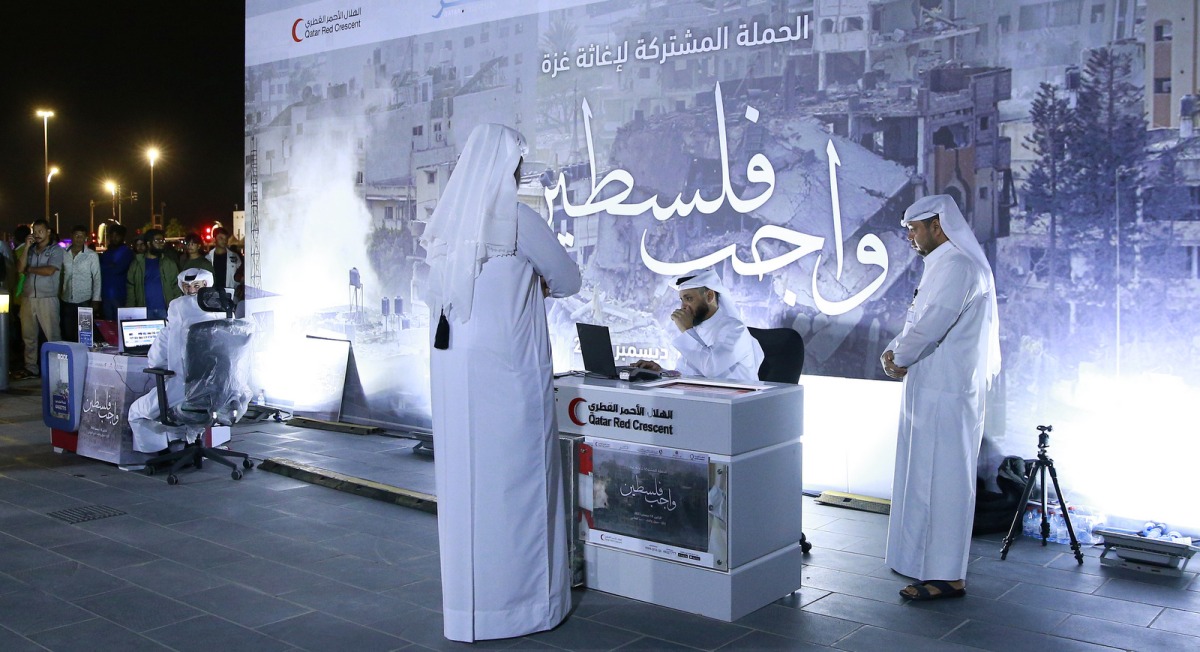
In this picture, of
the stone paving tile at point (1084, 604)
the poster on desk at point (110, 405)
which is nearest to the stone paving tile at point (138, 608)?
the poster on desk at point (110, 405)

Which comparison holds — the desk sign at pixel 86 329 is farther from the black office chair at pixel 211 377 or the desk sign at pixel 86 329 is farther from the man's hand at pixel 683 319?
the man's hand at pixel 683 319

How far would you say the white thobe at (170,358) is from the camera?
6.32 m

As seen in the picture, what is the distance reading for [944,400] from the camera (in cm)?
426

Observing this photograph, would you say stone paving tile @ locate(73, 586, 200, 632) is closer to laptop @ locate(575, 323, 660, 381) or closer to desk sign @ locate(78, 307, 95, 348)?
laptop @ locate(575, 323, 660, 381)

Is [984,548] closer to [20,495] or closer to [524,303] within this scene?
[524,303]

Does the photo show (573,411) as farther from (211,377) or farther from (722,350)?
(211,377)

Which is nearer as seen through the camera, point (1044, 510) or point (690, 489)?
point (690, 489)

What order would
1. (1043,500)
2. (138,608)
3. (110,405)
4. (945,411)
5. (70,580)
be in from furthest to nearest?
1. (110,405)
2. (1043,500)
3. (70,580)
4. (945,411)
5. (138,608)

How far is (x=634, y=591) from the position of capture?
410 centimetres

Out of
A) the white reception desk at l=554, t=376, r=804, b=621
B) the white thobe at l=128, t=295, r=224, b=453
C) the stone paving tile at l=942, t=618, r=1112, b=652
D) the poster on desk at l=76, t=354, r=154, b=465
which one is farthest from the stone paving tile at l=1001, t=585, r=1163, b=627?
the poster on desk at l=76, t=354, r=154, b=465

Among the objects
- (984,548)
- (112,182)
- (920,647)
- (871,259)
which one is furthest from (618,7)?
(112,182)

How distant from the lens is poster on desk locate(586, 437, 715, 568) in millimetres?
3881

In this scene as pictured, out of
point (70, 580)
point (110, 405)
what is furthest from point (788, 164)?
point (110, 405)

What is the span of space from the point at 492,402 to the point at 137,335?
4.41m
